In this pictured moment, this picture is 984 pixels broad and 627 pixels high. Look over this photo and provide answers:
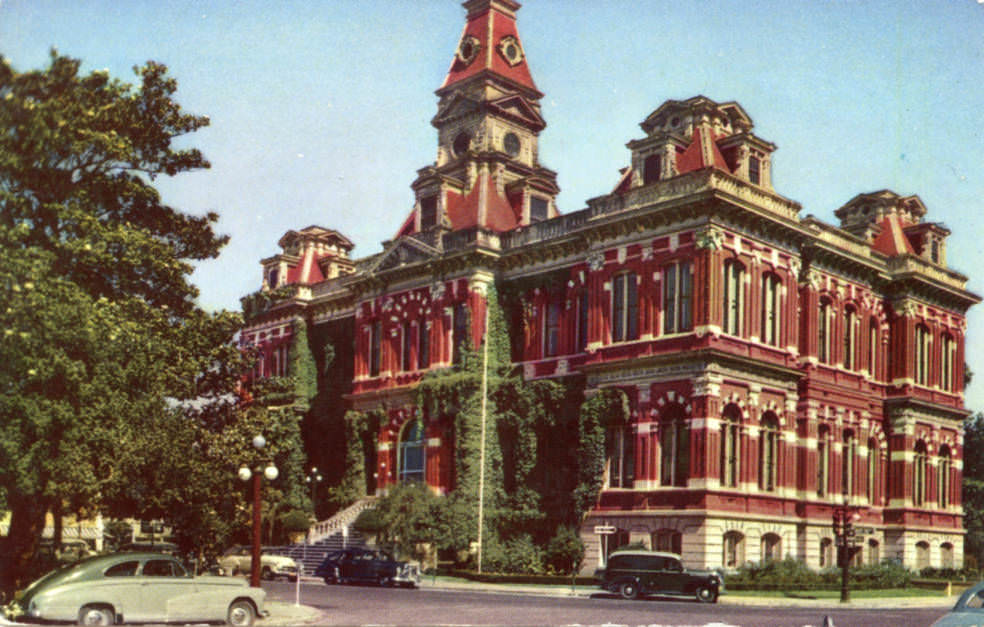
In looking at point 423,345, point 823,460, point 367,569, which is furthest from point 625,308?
point 367,569

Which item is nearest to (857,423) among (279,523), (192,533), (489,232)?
(489,232)

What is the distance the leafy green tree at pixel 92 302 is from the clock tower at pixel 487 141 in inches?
994

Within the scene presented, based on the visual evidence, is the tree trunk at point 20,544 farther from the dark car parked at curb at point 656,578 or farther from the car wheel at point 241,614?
the dark car parked at curb at point 656,578

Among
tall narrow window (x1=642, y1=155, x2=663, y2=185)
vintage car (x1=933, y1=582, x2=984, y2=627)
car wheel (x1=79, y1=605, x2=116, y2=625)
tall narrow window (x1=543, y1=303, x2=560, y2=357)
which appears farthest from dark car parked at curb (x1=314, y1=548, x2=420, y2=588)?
vintage car (x1=933, y1=582, x2=984, y2=627)

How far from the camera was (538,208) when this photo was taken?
186 feet

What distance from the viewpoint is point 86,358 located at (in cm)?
2536

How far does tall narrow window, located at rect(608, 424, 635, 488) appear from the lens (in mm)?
44469

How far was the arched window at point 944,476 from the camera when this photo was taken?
54562mm

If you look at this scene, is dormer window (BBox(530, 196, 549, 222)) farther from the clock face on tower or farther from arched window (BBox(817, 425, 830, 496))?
arched window (BBox(817, 425, 830, 496))

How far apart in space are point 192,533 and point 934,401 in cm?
3801

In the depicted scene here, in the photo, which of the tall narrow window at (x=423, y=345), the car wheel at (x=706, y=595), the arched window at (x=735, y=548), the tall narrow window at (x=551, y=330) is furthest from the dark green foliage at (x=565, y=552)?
the tall narrow window at (x=423, y=345)

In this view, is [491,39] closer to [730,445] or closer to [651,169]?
[651,169]

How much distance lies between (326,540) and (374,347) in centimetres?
1062

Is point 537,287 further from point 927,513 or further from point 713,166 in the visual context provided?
point 927,513
